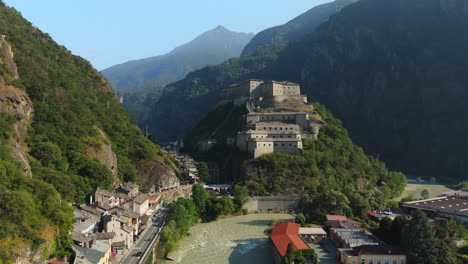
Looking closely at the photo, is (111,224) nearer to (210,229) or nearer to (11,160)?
(11,160)

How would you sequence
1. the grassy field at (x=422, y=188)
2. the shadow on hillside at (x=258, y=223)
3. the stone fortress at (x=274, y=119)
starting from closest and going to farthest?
the shadow on hillside at (x=258, y=223) < the stone fortress at (x=274, y=119) < the grassy field at (x=422, y=188)

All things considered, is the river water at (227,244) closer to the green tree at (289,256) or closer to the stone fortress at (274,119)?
the green tree at (289,256)

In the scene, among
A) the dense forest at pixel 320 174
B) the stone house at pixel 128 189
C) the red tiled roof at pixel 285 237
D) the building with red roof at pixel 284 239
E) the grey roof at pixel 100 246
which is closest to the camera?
the grey roof at pixel 100 246

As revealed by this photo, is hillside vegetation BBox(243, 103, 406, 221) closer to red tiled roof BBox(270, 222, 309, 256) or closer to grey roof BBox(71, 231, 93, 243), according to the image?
red tiled roof BBox(270, 222, 309, 256)

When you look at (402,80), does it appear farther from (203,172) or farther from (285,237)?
(285,237)

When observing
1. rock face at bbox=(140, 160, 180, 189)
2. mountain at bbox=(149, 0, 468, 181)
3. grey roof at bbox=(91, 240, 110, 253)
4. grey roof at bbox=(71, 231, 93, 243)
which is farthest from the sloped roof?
mountain at bbox=(149, 0, 468, 181)

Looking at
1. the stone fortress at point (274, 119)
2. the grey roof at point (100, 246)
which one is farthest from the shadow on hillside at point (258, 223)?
the grey roof at point (100, 246)

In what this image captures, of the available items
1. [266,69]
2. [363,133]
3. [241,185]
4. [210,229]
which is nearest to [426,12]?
[363,133]

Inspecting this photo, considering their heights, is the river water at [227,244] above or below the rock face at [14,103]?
below
